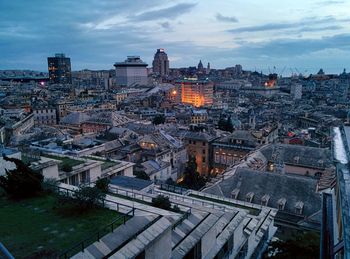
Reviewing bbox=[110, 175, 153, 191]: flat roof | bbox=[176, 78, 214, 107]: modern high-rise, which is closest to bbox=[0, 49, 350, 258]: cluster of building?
bbox=[110, 175, 153, 191]: flat roof

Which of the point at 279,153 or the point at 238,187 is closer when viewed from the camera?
the point at 238,187

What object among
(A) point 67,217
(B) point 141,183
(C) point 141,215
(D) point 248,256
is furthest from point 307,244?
(B) point 141,183

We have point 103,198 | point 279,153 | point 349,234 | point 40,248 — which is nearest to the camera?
point 349,234

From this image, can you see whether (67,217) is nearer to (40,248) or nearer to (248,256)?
(40,248)

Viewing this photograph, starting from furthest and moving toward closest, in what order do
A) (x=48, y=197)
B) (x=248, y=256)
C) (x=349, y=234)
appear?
(x=248, y=256), (x=48, y=197), (x=349, y=234)

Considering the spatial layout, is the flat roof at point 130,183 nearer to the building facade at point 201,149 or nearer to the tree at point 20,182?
the tree at point 20,182

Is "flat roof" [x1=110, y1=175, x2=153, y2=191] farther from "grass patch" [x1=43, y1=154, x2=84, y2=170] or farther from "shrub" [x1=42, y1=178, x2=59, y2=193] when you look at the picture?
"shrub" [x1=42, y1=178, x2=59, y2=193]
